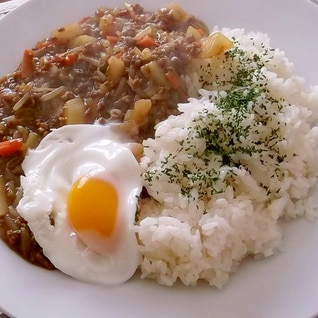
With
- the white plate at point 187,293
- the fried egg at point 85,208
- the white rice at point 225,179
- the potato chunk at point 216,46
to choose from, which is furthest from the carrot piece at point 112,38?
the white plate at point 187,293

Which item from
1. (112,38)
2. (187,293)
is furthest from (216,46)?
(187,293)

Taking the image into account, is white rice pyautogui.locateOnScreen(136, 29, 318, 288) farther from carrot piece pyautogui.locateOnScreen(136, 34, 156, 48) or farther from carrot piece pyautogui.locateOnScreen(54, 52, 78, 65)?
carrot piece pyautogui.locateOnScreen(54, 52, 78, 65)

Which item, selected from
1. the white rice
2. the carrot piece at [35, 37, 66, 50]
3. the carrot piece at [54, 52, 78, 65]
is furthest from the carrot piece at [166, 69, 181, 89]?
the carrot piece at [35, 37, 66, 50]

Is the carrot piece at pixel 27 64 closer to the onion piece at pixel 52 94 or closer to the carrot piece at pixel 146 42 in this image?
the onion piece at pixel 52 94

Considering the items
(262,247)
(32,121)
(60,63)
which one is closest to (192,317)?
(262,247)

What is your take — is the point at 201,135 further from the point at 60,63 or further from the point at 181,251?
the point at 60,63
